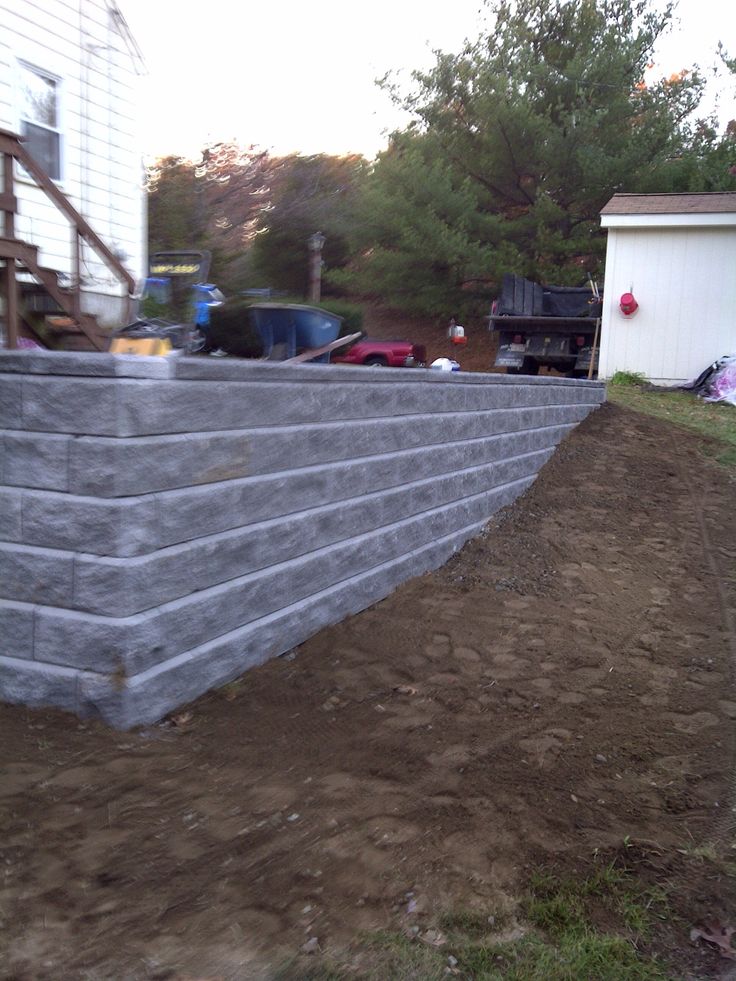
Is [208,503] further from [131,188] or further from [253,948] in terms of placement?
[131,188]

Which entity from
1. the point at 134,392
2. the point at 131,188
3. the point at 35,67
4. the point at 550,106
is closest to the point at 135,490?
the point at 134,392

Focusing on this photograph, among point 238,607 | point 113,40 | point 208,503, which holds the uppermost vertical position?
point 113,40

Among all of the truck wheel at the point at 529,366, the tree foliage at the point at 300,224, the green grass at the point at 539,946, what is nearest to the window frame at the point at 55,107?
the truck wheel at the point at 529,366

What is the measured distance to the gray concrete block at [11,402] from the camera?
341 cm

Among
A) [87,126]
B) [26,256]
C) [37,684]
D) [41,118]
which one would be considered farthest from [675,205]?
[37,684]

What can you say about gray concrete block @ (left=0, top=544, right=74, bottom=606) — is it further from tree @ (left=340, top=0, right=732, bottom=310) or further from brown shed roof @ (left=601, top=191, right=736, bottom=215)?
tree @ (left=340, top=0, right=732, bottom=310)

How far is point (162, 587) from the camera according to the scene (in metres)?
3.40

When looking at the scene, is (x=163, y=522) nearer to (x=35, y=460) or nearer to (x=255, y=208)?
(x=35, y=460)

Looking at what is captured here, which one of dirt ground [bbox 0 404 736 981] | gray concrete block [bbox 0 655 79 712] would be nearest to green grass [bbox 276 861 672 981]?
dirt ground [bbox 0 404 736 981]

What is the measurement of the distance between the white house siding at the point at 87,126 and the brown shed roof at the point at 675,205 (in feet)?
25.2

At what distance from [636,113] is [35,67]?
1836 cm

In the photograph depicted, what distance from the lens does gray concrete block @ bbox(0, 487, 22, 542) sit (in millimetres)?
3414

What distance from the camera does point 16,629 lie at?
3.41 m

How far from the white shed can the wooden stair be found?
9.05 meters
